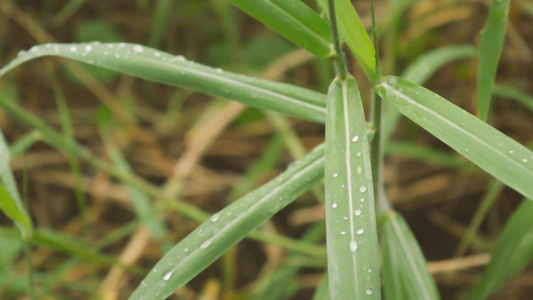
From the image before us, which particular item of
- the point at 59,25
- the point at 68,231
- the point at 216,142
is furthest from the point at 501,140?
the point at 59,25

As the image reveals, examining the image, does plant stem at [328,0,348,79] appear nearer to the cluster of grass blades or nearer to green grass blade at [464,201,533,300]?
the cluster of grass blades

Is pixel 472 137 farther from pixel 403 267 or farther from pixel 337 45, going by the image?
pixel 403 267

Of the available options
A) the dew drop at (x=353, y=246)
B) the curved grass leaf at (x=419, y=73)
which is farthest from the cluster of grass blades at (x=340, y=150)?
the curved grass leaf at (x=419, y=73)

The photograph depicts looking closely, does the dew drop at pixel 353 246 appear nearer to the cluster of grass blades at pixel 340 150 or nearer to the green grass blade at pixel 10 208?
the cluster of grass blades at pixel 340 150

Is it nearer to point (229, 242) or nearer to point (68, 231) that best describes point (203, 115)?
point (68, 231)

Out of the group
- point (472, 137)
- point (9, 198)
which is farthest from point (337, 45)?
point (9, 198)

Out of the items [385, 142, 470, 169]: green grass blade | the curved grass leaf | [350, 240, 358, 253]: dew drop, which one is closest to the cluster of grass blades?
[350, 240, 358, 253]: dew drop
